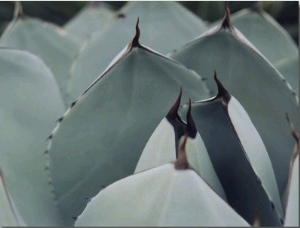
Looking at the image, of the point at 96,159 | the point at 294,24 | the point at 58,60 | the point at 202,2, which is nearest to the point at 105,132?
the point at 96,159

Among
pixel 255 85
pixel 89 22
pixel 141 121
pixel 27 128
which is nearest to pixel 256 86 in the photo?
pixel 255 85

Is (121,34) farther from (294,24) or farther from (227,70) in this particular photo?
(294,24)

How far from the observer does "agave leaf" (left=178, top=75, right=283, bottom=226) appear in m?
0.63

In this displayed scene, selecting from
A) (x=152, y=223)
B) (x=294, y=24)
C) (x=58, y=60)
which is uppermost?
(x=152, y=223)

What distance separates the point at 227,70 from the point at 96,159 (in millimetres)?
167

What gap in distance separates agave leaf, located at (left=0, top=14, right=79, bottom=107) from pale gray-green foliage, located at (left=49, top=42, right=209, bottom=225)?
7.7 inches

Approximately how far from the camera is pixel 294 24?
1.53 metres

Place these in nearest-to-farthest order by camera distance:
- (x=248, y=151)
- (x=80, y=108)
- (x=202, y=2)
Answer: (x=248, y=151) < (x=80, y=108) < (x=202, y=2)

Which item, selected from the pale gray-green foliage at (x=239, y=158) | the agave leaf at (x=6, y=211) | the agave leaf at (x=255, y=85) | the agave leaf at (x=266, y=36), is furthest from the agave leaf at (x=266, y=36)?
the agave leaf at (x=6, y=211)

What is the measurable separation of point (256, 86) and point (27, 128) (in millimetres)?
242

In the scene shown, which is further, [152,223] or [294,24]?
[294,24]

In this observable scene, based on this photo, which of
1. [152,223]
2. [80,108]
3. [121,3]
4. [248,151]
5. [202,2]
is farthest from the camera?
[121,3]

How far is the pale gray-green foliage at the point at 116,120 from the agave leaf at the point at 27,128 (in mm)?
29

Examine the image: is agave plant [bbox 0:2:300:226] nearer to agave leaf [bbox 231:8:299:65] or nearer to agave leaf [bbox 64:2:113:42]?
agave leaf [bbox 231:8:299:65]
